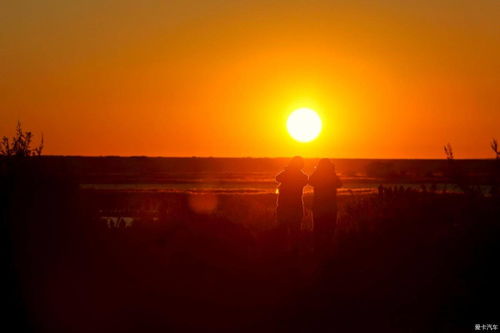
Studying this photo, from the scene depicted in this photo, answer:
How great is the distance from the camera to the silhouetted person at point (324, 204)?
58.6ft

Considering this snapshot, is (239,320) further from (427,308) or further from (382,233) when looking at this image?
(382,233)

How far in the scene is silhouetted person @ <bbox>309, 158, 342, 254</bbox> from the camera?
1786cm

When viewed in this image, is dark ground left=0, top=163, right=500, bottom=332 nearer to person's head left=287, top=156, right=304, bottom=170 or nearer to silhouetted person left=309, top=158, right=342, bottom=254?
silhouetted person left=309, top=158, right=342, bottom=254

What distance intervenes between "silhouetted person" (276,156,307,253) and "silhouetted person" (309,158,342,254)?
14.7 inches

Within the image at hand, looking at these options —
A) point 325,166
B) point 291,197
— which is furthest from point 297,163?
point 291,197

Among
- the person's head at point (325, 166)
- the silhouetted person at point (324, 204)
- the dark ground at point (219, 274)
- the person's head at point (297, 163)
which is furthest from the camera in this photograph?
the person's head at point (297, 163)

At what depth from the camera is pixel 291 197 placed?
18.4 meters

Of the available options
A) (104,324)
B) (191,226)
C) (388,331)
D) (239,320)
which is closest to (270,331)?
(239,320)

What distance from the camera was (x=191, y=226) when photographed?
1738cm

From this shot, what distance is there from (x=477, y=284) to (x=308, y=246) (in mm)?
5739

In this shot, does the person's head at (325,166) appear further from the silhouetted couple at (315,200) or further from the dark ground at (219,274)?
the dark ground at (219,274)

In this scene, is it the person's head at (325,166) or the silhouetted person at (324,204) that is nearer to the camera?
the silhouetted person at (324,204)

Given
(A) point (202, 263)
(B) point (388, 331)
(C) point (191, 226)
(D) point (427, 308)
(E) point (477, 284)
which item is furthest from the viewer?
(C) point (191, 226)

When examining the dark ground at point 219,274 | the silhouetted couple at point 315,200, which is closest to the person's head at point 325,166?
the silhouetted couple at point 315,200
